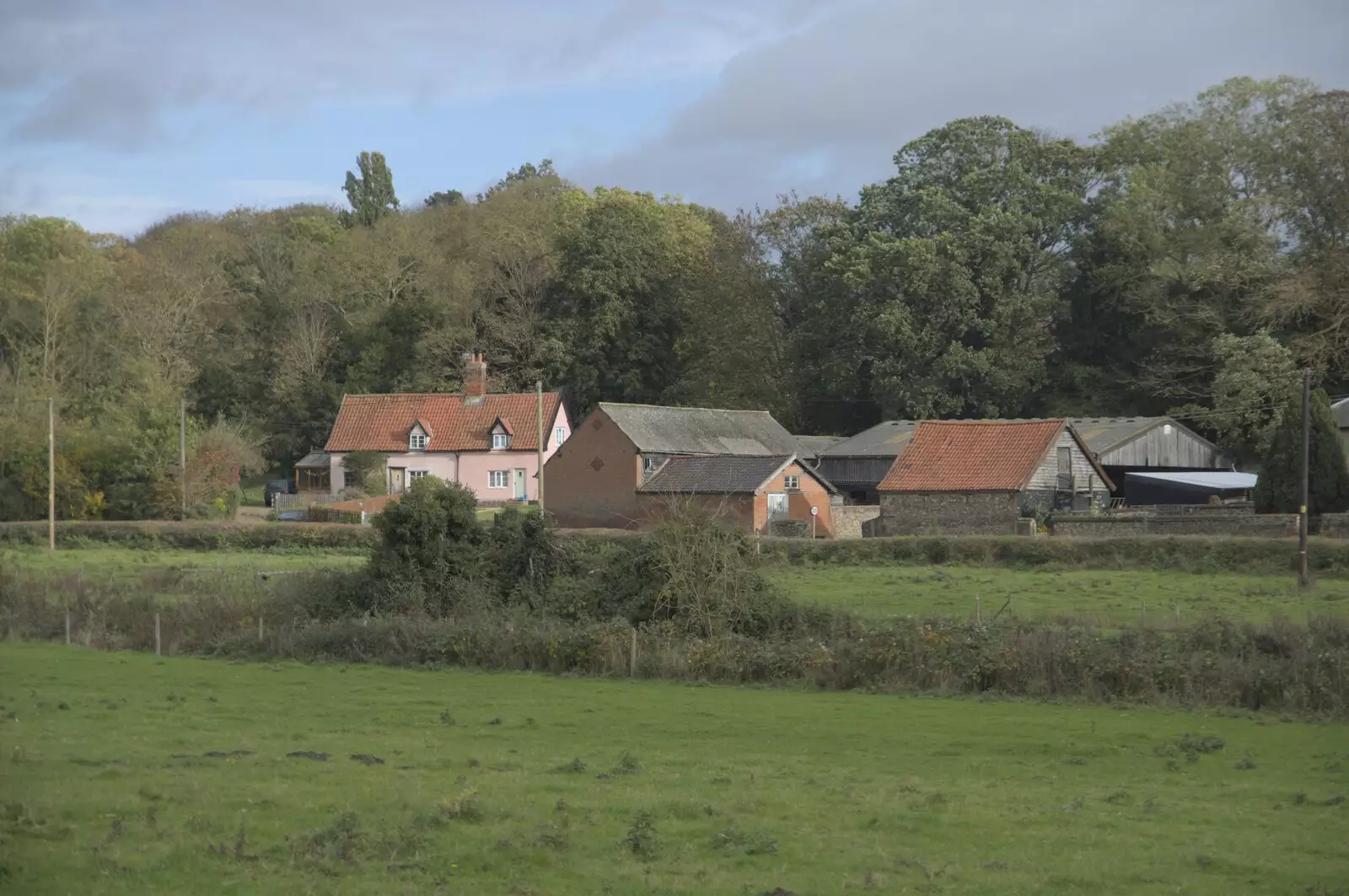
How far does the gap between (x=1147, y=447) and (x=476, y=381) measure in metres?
36.1

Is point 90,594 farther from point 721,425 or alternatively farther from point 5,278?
point 5,278

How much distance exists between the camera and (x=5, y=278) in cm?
8169

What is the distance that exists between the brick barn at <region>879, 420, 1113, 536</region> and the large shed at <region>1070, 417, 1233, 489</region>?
3.94 m

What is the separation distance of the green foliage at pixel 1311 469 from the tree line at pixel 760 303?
401 inches

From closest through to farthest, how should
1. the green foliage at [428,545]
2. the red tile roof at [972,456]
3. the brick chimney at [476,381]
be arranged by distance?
the green foliage at [428,545] < the red tile roof at [972,456] < the brick chimney at [476,381]

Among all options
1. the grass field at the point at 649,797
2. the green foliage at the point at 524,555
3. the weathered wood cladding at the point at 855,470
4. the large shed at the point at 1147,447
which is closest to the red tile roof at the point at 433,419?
the weathered wood cladding at the point at 855,470

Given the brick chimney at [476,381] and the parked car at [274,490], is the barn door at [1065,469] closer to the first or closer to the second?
the brick chimney at [476,381]

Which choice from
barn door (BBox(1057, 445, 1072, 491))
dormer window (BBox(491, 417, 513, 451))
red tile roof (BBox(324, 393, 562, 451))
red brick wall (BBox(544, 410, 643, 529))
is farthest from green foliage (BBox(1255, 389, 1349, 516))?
dormer window (BBox(491, 417, 513, 451))

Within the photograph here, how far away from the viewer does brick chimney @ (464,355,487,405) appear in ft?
259

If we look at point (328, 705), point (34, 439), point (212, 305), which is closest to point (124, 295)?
point (212, 305)

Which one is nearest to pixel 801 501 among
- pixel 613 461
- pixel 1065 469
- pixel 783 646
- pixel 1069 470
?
pixel 613 461

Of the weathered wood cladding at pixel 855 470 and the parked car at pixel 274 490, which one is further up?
the weathered wood cladding at pixel 855 470

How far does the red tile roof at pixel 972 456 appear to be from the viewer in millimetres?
53781

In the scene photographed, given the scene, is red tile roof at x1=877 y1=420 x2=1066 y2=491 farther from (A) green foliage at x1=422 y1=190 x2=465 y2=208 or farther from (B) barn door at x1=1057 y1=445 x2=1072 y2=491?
(A) green foliage at x1=422 y1=190 x2=465 y2=208
